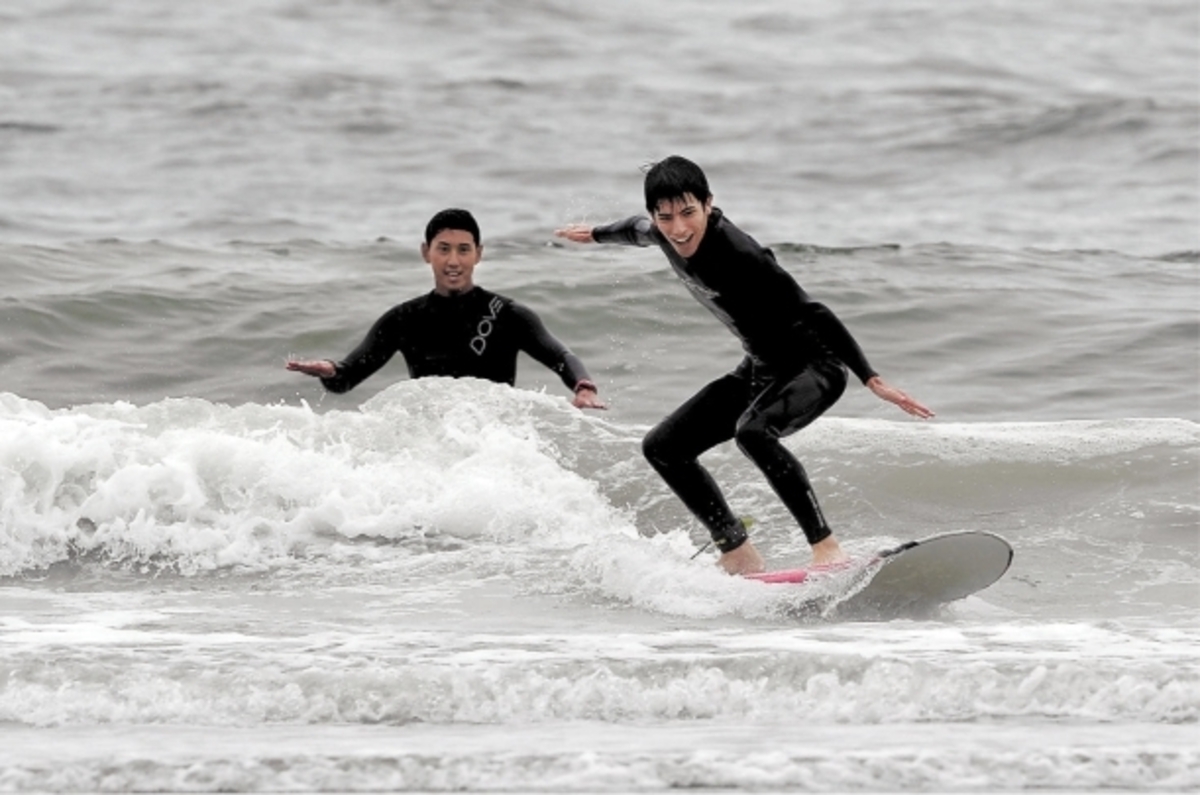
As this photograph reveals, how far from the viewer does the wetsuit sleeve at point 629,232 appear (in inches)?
286

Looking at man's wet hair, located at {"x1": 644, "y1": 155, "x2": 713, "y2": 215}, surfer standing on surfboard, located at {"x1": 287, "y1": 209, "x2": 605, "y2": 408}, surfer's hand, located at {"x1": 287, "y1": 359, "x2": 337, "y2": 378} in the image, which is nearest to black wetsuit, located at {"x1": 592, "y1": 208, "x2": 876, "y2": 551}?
man's wet hair, located at {"x1": 644, "y1": 155, "x2": 713, "y2": 215}

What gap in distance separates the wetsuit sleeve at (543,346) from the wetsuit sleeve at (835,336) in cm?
168

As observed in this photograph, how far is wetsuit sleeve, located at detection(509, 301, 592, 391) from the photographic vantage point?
8.69m

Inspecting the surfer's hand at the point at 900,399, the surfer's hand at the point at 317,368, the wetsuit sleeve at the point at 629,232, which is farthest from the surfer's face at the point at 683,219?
the surfer's hand at the point at 317,368

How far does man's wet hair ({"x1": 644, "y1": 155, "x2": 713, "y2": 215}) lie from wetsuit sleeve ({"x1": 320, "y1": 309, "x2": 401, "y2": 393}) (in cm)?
225

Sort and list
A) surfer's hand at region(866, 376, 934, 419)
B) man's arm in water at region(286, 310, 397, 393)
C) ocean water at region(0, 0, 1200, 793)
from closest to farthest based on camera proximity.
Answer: ocean water at region(0, 0, 1200, 793) < surfer's hand at region(866, 376, 934, 419) < man's arm in water at region(286, 310, 397, 393)

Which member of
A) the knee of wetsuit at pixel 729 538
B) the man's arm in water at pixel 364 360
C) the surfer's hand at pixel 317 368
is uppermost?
the surfer's hand at pixel 317 368

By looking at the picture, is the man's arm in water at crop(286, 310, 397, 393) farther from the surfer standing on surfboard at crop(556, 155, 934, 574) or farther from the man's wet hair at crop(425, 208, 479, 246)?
the surfer standing on surfboard at crop(556, 155, 934, 574)

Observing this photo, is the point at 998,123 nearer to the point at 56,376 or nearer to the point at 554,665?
the point at 56,376

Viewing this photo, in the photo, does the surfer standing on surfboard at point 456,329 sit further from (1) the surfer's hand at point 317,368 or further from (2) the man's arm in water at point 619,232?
(2) the man's arm in water at point 619,232

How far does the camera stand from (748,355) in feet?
24.0

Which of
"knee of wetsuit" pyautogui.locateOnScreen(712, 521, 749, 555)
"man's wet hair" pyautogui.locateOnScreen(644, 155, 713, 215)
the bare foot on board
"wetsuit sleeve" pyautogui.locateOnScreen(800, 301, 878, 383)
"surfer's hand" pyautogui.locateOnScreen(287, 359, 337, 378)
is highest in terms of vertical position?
"man's wet hair" pyautogui.locateOnScreen(644, 155, 713, 215)

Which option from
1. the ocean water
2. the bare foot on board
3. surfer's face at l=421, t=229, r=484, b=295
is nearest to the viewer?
the ocean water

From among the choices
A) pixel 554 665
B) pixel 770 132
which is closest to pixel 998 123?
pixel 770 132
